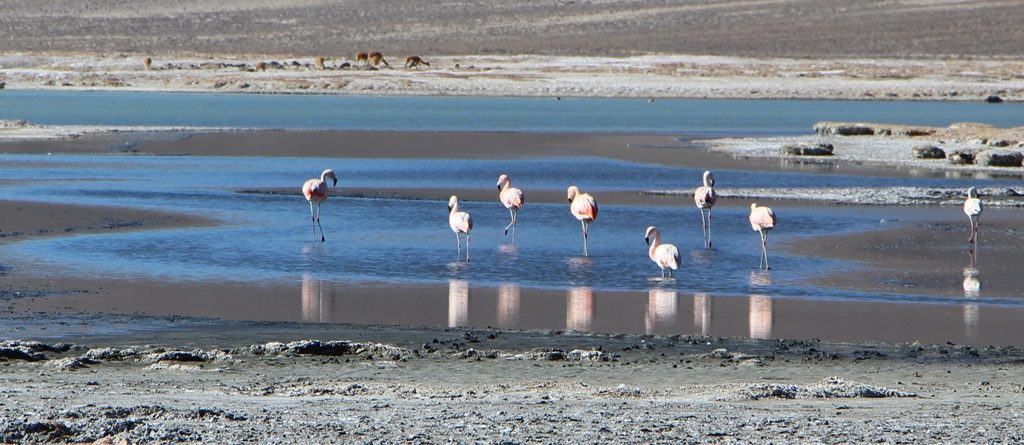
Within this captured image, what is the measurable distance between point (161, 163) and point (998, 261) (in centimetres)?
1544

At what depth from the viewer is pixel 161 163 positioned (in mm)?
25688

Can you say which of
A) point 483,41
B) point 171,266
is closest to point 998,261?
point 171,266

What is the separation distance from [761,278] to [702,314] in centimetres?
211

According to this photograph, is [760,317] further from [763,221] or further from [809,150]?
[809,150]

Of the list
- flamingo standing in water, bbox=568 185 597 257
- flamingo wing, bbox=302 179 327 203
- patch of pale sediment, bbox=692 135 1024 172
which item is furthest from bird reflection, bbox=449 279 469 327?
patch of pale sediment, bbox=692 135 1024 172

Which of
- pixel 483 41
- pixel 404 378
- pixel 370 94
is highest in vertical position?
pixel 483 41

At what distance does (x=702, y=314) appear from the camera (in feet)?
37.8

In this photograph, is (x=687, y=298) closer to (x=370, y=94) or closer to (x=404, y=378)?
(x=404, y=378)

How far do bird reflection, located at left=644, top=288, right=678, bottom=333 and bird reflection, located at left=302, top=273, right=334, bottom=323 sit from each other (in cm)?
237

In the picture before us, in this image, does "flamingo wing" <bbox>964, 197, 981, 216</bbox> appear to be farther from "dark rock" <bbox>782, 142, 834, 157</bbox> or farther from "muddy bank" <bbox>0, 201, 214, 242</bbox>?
"dark rock" <bbox>782, 142, 834, 157</bbox>

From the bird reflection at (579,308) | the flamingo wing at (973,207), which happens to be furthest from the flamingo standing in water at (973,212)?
A: the bird reflection at (579,308)

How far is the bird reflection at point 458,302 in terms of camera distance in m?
11.1

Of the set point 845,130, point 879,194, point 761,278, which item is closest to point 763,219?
point 761,278

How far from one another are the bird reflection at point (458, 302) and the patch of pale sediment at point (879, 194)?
863 cm
